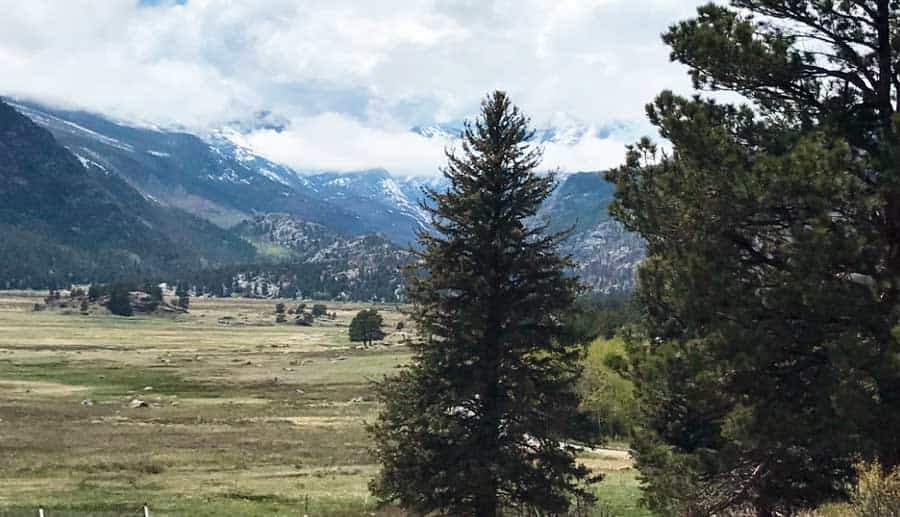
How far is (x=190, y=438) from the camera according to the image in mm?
62969

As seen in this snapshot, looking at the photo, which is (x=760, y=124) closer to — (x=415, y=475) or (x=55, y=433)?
(x=415, y=475)

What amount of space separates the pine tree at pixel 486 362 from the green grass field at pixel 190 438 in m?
2.65

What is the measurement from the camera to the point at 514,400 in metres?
25.8

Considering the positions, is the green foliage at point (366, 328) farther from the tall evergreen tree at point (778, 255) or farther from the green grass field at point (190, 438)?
the tall evergreen tree at point (778, 255)

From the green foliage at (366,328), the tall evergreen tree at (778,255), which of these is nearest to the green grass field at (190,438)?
the tall evergreen tree at (778,255)

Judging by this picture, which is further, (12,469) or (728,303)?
(12,469)

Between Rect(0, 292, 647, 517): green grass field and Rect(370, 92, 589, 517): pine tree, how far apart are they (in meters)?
2.65

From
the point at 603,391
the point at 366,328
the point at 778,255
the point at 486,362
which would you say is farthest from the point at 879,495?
the point at 366,328

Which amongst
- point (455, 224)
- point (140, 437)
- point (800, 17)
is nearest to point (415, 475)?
point (455, 224)

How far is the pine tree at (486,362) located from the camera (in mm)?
25234

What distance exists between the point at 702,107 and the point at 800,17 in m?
2.81

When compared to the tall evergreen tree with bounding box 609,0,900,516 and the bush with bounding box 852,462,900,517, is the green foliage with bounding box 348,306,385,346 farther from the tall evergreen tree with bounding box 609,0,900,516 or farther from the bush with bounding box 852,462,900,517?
the bush with bounding box 852,462,900,517

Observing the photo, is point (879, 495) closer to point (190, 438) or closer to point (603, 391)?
point (190, 438)

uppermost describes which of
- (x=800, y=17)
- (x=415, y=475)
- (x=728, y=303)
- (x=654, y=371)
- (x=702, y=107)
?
(x=800, y=17)
